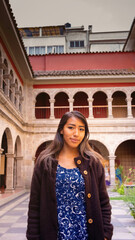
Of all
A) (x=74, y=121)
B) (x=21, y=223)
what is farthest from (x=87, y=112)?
(x=74, y=121)

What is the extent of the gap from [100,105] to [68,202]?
14739 mm

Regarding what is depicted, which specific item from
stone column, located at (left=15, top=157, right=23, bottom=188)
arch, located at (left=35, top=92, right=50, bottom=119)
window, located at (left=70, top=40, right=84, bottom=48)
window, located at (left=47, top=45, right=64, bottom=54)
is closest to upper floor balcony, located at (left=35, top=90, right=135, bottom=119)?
arch, located at (left=35, top=92, right=50, bottom=119)

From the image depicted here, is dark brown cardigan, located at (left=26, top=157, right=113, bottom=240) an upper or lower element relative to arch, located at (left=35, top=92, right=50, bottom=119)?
lower

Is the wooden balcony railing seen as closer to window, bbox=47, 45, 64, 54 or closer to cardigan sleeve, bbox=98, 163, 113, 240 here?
window, bbox=47, 45, 64, 54

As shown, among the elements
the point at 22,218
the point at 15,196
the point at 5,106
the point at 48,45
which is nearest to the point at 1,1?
the point at 5,106

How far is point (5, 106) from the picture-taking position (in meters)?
9.93

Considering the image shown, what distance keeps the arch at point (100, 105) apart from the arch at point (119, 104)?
58cm

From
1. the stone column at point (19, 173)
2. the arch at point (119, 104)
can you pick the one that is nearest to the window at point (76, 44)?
the arch at point (119, 104)

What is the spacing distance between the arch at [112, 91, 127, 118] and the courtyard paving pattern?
317 inches

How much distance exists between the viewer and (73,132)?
202cm

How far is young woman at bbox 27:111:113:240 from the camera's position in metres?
1.78

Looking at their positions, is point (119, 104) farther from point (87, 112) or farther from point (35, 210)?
point (35, 210)

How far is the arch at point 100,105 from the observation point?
639 inches

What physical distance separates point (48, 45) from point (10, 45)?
17009 mm
